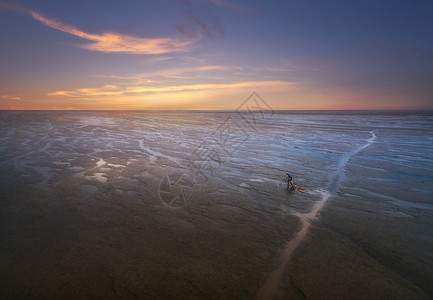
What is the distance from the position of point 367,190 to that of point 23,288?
8.81m

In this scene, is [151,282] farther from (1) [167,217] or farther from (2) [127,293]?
(1) [167,217]

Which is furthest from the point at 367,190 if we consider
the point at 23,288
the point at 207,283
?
the point at 23,288

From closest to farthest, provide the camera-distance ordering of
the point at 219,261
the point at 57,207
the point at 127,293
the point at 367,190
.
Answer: the point at 127,293 → the point at 219,261 → the point at 57,207 → the point at 367,190

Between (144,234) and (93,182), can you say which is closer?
(144,234)

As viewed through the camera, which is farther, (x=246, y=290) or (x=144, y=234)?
(x=144, y=234)

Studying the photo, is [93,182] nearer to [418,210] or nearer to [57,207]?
[57,207]

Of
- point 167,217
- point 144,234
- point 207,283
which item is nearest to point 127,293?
point 207,283

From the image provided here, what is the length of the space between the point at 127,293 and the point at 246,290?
1719mm

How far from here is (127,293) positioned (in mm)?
3066

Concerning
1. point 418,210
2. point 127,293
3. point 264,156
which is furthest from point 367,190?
point 127,293

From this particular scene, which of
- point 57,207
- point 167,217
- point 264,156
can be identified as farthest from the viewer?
point 264,156

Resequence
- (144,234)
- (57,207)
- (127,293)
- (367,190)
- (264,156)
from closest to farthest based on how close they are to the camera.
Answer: (127,293), (144,234), (57,207), (367,190), (264,156)

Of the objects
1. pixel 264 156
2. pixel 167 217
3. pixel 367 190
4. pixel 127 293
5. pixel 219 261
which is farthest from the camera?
pixel 264 156

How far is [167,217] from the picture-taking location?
5246mm
